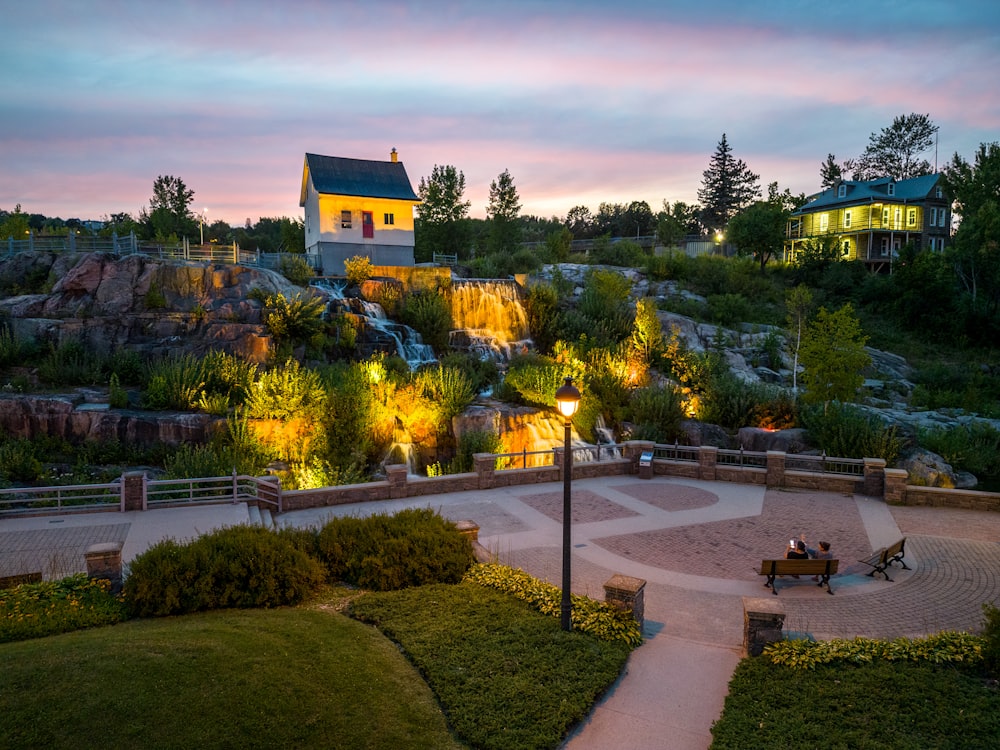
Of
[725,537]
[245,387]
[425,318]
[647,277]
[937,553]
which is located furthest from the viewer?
[647,277]

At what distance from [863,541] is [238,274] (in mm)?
28726

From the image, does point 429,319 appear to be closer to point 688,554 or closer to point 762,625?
point 688,554

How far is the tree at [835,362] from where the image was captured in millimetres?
23953

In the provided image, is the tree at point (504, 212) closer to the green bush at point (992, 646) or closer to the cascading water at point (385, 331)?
the cascading water at point (385, 331)

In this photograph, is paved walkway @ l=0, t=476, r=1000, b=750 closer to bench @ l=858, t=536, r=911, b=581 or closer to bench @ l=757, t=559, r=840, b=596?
bench @ l=858, t=536, r=911, b=581

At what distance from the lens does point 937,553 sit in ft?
44.3

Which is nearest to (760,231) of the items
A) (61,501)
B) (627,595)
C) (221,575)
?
(627,595)

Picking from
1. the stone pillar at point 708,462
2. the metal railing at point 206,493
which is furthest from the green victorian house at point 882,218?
the metal railing at point 206,493

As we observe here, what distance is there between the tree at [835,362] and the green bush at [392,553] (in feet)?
59.0

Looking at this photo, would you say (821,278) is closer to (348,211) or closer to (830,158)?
(348,211)

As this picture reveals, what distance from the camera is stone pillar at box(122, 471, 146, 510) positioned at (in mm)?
15258

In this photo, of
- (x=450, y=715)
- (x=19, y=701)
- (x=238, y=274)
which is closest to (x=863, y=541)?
(x=450, y=715)

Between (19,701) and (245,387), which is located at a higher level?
(245,387)

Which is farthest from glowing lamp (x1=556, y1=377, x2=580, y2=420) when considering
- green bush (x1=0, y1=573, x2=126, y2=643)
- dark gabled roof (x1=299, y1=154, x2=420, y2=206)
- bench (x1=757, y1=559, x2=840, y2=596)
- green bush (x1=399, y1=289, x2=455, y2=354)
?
dark gabled roof (x1=299, y1=154, x2=420, y2=206)
